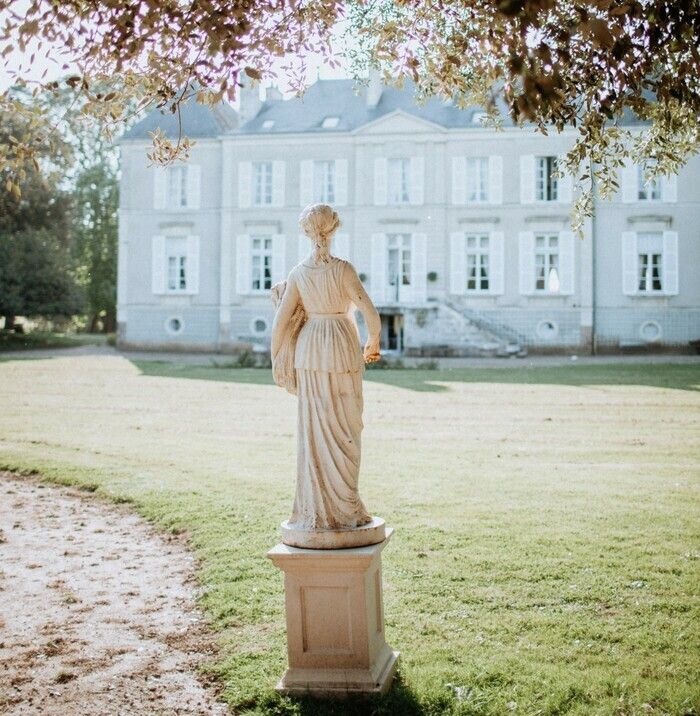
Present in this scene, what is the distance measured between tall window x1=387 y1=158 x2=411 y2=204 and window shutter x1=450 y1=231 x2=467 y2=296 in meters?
2.43

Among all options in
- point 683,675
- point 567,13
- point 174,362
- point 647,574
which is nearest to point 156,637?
point 683,675

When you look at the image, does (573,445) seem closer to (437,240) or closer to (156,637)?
(156,637)

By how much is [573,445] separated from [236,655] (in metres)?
7.61

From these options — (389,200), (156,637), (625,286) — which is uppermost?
(389,200)

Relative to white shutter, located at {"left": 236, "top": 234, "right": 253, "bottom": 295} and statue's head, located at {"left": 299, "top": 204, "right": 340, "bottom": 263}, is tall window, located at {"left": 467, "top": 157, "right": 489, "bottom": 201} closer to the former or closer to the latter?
white shutter, located at {"left": 236, "top": 234, "right": 253, "bottom": 295}

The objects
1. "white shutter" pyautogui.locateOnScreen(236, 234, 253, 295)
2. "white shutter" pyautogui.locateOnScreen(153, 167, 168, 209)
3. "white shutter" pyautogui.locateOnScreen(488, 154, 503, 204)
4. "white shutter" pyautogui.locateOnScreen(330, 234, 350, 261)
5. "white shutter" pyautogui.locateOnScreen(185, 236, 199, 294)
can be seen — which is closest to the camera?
"white shutter" pyautogui.locateOnScreen(488, 154, 503, 204)

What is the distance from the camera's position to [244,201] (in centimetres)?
3338

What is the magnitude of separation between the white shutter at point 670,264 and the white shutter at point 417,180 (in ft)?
29.7

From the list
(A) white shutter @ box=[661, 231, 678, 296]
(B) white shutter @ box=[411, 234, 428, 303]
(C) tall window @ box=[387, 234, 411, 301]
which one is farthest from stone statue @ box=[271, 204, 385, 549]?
(A) white shutter @ box=[661, 231, 678, 296]

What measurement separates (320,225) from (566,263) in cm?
2820

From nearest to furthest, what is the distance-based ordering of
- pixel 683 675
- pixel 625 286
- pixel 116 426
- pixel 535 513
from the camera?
pixel 683 675, pixel 535 513, pixel 116 426, pixel 625 286

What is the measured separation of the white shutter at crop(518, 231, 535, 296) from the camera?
31.4m

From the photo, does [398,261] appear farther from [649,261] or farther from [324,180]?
[649,261]

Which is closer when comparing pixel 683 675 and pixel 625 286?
pixel 683 675
